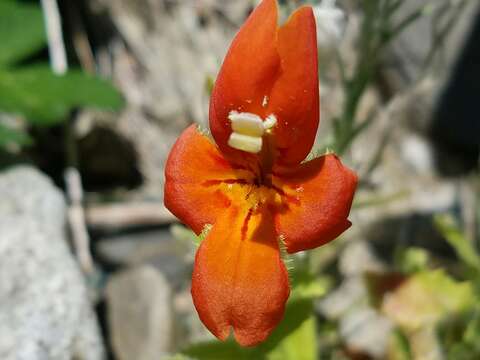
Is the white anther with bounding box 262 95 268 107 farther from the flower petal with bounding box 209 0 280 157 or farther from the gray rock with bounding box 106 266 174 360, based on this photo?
the gray rock with bounding box 106 266 174 360

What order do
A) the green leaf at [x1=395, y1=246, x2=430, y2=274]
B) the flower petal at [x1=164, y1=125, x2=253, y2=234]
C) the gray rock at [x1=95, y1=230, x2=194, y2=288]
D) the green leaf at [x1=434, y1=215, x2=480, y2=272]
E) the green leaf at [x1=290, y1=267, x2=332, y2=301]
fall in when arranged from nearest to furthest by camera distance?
the flower petal at [x1=164, y1=125, x2=253, y2=234], the green leaf at [x1=290, y1=267, x2=332, y2=301], the green leaf at [x1=434, y1=215, x2=480, y2=272], the green leaf at [x1=395, y1=246, x2=430, y2=274], the gray rock at [x1=95, y1=230, x2=194, y2=288]

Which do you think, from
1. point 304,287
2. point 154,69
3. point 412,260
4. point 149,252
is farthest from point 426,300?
point 154,69

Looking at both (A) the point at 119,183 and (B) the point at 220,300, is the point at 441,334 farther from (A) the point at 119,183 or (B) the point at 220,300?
(A) the point at 119,183

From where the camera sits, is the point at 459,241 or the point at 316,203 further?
the point at 459,241

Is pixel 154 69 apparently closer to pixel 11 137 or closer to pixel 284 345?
pixel 11 137

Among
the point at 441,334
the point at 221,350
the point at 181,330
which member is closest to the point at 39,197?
the point at 181,330

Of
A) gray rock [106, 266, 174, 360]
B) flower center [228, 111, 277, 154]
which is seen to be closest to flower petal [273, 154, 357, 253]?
flower center [228, 111, 277, 154]

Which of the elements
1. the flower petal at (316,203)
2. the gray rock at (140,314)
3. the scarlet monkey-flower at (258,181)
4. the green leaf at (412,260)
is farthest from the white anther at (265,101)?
the gray rock at (140,314)
